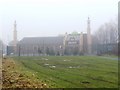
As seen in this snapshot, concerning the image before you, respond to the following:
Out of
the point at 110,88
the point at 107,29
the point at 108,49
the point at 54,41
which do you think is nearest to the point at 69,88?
the point at 110,88

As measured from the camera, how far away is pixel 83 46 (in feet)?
259

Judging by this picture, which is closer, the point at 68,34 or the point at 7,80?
the point at 7,80

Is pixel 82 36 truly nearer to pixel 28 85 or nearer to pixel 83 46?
pixel 83 46

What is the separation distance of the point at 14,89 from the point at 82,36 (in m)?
79.9

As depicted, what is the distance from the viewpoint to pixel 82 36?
8806 cm

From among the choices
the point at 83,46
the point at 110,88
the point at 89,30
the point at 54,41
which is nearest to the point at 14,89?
the point at 110,88

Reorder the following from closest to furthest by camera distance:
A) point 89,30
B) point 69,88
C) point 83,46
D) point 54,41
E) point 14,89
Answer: point 14,89 < point 69,88 < point 83,46 < point 89,30 < point 54,41

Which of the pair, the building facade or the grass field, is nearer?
the grass field

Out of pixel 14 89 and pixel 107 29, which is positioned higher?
pixel 107 29

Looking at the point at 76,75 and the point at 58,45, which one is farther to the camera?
the point at 58,45

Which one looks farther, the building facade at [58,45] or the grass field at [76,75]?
the building facade at [58,45]

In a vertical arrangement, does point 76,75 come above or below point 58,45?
below

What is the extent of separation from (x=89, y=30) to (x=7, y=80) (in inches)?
3008

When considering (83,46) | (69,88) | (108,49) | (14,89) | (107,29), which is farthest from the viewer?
(107,29)
